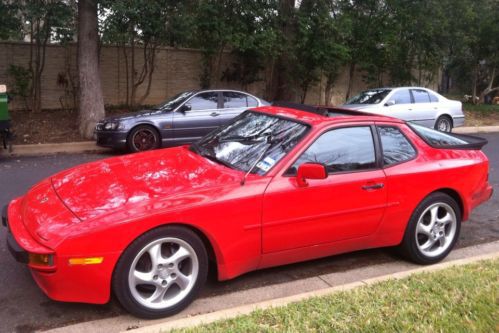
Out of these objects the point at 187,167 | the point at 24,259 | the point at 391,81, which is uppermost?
the point at 391,81

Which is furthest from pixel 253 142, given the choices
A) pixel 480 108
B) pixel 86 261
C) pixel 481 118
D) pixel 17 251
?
pixel 480 108

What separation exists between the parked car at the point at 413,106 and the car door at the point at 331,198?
341 inches

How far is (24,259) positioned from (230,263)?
1.40 m

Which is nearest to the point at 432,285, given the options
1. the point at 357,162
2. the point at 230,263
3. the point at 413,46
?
the point at 357,162

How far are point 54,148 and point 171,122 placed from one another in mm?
2740

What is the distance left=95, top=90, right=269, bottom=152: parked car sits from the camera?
34.0 feet

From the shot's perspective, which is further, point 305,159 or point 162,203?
point 305,159

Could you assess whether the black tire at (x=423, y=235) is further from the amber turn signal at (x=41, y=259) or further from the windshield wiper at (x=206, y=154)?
the amber turn signal at (x=41, y=259)

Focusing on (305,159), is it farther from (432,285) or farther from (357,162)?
(432,285)

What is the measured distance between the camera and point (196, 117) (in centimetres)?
1084

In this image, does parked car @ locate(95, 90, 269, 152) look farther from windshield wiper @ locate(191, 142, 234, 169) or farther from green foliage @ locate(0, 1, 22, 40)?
windshield wiper @ locate(191, 142, 234, 169)

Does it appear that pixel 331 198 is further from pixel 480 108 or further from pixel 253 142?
pixel 480 108

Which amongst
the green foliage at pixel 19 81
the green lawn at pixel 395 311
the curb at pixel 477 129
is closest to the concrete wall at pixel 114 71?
the green foliage at pixel 19 81

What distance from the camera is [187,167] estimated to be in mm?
4168
